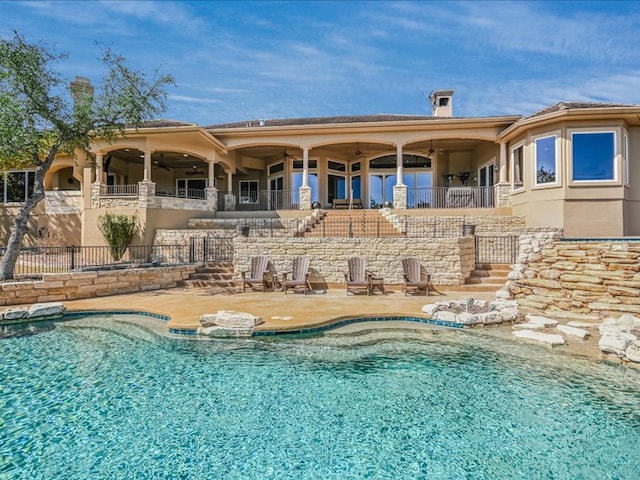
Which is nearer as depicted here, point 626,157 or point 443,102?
point 626,157

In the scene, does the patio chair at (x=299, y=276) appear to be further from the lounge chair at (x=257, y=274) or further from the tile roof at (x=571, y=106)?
the tile roof at (x=571, y=106)

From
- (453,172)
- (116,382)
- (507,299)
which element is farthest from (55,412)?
(453,172)

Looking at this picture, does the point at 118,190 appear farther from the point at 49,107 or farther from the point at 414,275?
the point at 414,275

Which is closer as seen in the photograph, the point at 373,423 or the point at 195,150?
the point at 373,423

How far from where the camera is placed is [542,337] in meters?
6.29

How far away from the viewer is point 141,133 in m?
15.8

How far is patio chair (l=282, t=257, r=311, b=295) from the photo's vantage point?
10749 mm

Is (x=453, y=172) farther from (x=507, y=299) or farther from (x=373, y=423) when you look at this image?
(x=373, y=423)

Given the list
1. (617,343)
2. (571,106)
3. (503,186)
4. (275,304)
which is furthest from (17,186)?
(571,106)

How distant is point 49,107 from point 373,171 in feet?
48.5

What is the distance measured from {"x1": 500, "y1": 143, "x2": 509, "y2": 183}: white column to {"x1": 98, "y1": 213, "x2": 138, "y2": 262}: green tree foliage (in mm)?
15988

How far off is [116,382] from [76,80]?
1796 cm

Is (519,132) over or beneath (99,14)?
beneath

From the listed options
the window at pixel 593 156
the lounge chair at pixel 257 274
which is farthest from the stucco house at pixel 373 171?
the lounge chair at pixel 257 274
